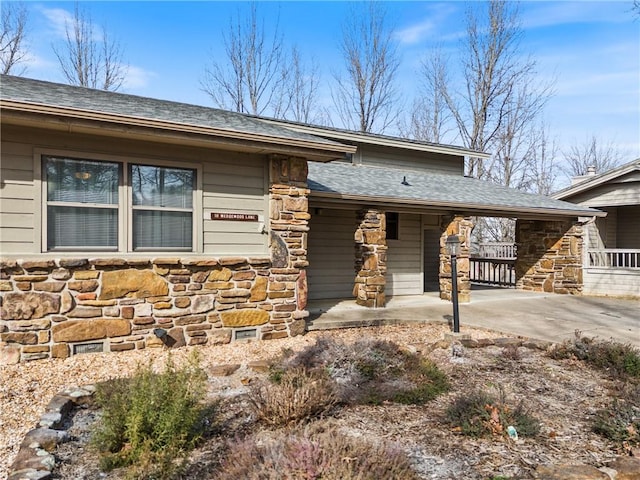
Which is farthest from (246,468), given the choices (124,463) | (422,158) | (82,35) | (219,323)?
(82,35)

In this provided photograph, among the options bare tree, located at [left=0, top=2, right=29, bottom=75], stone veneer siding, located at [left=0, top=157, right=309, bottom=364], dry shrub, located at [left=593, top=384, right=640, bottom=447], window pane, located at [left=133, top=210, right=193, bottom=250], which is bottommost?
dry shrub, located at [left=593, top=384, right=640, bottom=447]

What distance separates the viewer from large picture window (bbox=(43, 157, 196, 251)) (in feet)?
17.9

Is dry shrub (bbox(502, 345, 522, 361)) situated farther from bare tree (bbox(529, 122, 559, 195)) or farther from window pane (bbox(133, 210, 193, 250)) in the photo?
bare tree (bbox(529, 122, 559, 195))

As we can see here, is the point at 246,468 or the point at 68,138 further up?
the point at 68,138

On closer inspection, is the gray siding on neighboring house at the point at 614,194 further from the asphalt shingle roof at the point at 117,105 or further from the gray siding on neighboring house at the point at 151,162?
the gray siding on neighboring house at the point at 151,162

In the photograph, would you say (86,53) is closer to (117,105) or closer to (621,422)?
(117,105)

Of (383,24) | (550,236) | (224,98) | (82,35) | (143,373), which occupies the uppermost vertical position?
(383,24)

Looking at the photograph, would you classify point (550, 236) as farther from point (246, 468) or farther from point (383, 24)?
point (383, 24)

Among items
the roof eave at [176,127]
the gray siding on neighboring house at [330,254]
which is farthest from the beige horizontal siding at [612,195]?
the roof eave at [176,127]

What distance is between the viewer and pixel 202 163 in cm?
625

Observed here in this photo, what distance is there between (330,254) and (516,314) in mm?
4307

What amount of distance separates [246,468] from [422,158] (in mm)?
11702

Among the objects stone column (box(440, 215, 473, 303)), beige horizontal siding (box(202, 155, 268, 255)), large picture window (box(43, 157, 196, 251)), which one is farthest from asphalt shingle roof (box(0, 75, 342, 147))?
stone column (box(440, 215, 473, 303))

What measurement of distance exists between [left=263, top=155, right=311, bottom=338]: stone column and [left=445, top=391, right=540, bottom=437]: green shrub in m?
3.51
